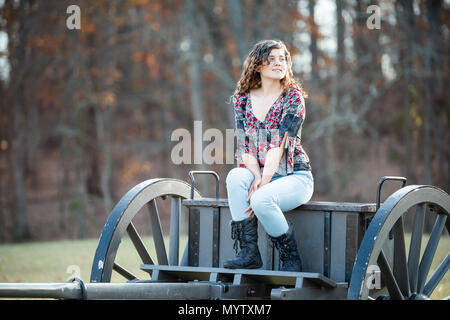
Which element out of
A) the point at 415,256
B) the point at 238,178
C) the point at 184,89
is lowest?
the point at 415,256

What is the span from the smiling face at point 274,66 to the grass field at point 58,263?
2885mm

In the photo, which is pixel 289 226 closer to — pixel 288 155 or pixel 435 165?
pixel 288 155

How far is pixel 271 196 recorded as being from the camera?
13.9 feet

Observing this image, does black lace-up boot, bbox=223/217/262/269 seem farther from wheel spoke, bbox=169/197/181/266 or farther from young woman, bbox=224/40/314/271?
wheel spoke, bbox=169/197/181/266

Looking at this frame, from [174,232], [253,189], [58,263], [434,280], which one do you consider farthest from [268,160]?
[58,263]

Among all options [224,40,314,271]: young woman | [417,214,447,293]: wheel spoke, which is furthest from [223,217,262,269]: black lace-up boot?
[417,214,447,293]: wheel spoke

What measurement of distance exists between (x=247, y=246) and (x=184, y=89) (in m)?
20.9

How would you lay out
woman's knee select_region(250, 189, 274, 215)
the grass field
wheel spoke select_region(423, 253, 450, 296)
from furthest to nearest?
the grass field
wheel spoke select_region(423, 253, 450, 296)
woman's knee select_region(250, 189, 274, 215)

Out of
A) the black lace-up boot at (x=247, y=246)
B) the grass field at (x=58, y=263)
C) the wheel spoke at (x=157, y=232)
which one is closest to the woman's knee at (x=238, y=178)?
the black lace-up boot at (x=247, y=246)

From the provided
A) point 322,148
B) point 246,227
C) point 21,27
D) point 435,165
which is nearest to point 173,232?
point 246,227

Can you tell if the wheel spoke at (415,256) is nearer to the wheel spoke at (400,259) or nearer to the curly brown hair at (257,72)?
the wheel spoke at (400,259)

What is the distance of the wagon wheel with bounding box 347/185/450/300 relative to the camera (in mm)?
3812

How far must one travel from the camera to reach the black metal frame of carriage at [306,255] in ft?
12.7

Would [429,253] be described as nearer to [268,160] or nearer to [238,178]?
[268,160]
